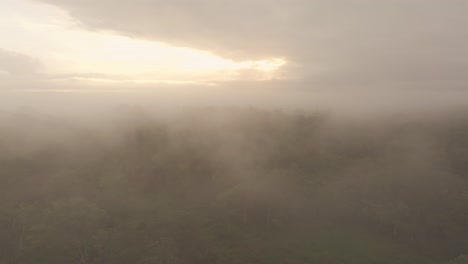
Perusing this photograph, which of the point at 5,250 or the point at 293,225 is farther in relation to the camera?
the point at 293,225

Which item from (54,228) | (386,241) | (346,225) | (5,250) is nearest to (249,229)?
(346,225)

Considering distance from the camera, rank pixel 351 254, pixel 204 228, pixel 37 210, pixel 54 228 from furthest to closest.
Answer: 1. pixel 37 210
2. pixel 204 228
3. pixel 54 228
4. pixel 351 254

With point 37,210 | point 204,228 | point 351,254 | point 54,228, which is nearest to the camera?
point 351,254

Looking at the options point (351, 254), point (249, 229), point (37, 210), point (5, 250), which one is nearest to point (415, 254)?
point (351, 254)

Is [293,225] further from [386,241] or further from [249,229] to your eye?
[386,241]

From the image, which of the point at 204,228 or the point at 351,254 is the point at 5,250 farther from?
the point at 351,254

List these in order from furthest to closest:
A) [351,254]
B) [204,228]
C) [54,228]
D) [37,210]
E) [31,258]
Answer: [37,210], [204,228], [54,228], [351,254], [31,258]

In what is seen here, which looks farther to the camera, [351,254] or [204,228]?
[204,228]

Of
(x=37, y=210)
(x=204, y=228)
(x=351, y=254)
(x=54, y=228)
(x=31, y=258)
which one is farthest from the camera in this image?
(x=37, y=210)
